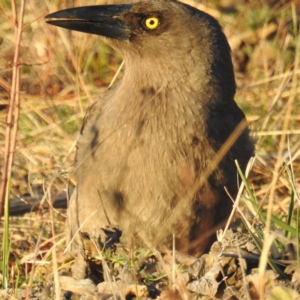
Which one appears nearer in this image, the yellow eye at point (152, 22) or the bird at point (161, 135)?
the bird at point (161, 135)

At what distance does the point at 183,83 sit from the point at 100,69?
3.42 metres

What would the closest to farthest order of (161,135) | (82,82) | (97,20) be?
1. (161,135)
2. (97,20)
3. (82,82)

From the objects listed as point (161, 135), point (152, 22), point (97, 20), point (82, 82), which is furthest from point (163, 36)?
point (82, 82)

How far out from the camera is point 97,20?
211 inches

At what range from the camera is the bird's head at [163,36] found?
5.39 metres

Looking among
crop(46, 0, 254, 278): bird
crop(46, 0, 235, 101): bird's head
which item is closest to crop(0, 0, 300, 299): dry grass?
crop(46, 0, 254, 278): bird

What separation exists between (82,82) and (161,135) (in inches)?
105

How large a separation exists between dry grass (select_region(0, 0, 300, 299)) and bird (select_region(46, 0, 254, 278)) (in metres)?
1.25

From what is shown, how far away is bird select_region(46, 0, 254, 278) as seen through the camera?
5.14 meters

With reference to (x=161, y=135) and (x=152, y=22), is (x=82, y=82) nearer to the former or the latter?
(x=152, y=22)

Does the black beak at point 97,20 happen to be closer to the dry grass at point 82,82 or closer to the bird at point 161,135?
the bird at point 161,135

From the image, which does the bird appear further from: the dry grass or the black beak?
the dry grass

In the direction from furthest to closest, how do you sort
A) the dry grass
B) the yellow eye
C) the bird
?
the dry grass < the yellow eye < the bird

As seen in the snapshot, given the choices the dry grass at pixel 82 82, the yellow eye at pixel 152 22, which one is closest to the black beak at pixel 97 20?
the yellow eye at pixel 152 22
